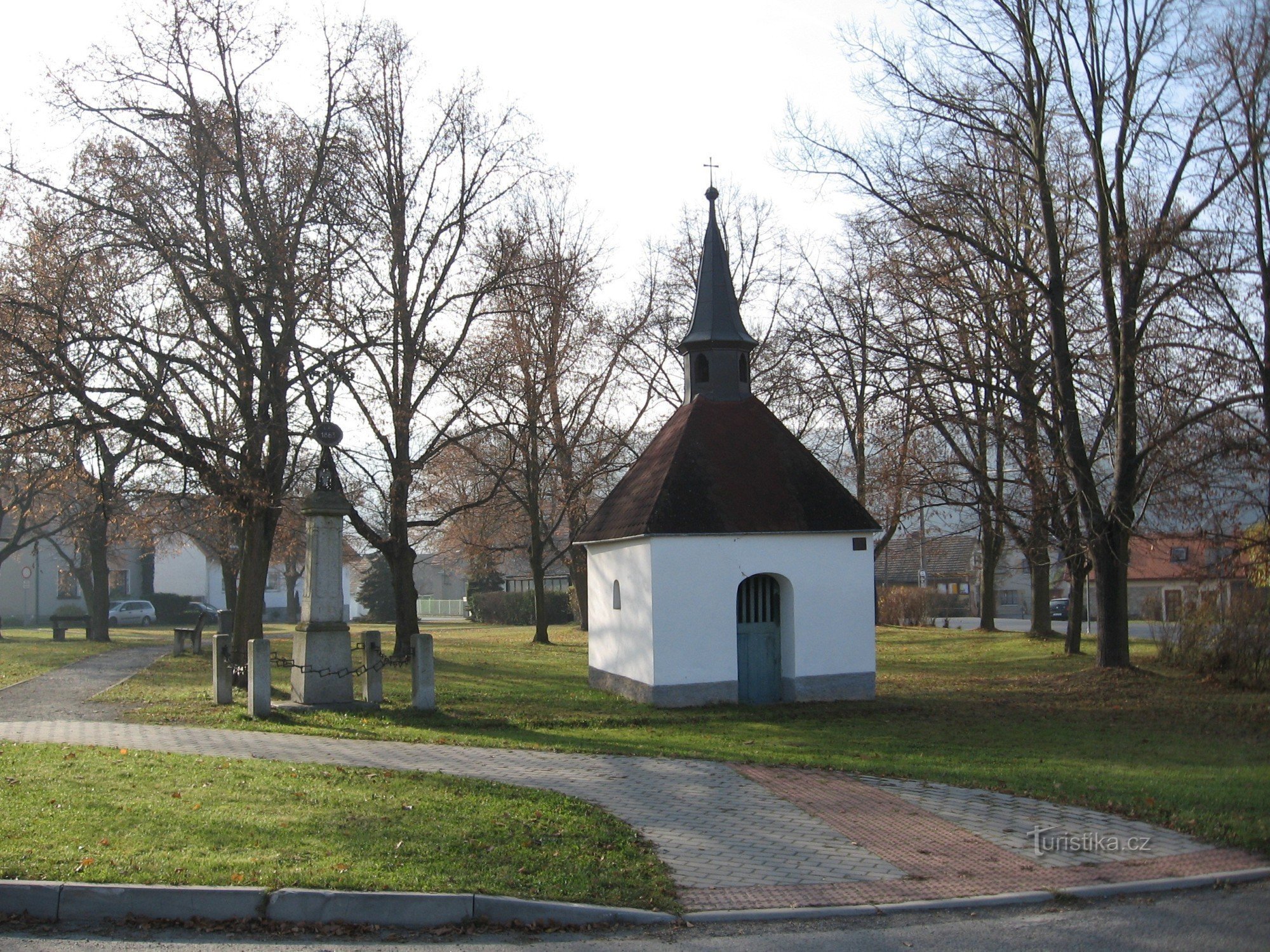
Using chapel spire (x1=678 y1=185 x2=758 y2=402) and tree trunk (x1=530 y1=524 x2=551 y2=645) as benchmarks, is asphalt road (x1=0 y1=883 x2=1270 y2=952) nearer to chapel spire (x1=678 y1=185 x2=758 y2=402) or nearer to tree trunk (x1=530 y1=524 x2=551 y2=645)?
chapel spire (x1=678 y1=185 x2=758 y2=402)

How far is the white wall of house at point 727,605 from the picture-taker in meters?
18.5

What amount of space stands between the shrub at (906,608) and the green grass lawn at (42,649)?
30.2 meters

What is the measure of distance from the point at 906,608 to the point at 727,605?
100 ft

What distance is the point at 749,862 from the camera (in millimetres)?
7996

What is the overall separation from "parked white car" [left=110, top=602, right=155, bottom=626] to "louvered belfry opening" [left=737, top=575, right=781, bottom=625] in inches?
1800

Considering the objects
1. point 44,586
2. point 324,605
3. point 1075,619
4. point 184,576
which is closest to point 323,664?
point 324,605

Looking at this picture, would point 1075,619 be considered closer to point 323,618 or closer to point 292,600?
point 323,618

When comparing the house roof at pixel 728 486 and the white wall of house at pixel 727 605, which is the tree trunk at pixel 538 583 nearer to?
the house roof at pixel 728 486

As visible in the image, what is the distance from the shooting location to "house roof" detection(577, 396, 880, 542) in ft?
61.8

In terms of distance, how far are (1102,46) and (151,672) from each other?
76.7 feet

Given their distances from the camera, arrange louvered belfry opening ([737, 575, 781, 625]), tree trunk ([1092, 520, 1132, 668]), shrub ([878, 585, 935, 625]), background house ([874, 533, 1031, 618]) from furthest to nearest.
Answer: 1. background house ([874, 533, 1031, 618])
2. shrub ([878, 585, 935, 625])
3. tree trunk ([1092, 520, 1132, 668])
4. louvered belfry opening ([737, 575, 781, 625])

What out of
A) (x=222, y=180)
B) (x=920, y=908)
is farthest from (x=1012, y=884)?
(x=222, y=180)

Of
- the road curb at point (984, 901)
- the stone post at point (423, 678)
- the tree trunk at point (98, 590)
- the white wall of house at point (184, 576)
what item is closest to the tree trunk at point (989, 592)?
the stone post at point (423, 678)

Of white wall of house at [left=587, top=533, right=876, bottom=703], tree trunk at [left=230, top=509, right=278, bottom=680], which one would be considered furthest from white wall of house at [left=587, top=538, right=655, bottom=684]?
tree trunk at [left=230, top=509, right=278, bottom=680]
